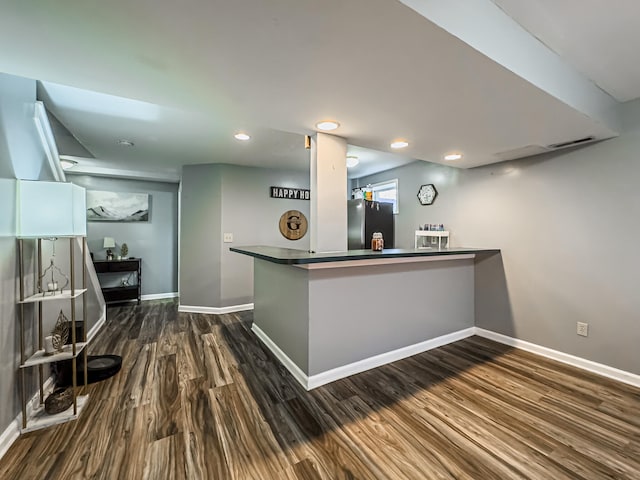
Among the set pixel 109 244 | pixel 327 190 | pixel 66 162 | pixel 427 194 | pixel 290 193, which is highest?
pixel 66 162

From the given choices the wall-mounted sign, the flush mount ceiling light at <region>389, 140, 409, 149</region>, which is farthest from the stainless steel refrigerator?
the flush mount ceiling light at <region>389, 140, 409, 149</region>

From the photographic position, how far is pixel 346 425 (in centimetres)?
168

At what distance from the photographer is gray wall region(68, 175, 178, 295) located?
4719 mm

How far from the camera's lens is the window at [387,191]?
14.7ft

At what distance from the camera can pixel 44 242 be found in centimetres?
225

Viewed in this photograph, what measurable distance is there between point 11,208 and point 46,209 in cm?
15

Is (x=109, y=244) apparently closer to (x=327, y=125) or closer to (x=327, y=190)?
(x=327, y=190)

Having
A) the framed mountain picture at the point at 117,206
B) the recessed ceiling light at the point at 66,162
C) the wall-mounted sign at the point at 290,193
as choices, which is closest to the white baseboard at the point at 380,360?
the wall-mounted sign at the point at 290,193

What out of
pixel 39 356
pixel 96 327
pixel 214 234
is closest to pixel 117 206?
pixel 214 234

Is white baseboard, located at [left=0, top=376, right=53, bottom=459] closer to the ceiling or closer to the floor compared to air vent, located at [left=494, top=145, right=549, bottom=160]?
closer to the floor

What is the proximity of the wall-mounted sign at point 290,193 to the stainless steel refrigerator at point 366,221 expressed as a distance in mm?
981

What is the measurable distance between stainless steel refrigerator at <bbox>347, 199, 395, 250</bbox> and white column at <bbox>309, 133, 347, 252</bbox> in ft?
5.58

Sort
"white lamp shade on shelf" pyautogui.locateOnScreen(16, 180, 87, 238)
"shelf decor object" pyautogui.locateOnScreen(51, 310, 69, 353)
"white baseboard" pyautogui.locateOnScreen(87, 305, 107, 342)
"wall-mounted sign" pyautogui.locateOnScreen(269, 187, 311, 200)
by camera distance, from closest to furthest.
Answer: "white lamp shade on shelf" pyautogui.locateOnScreen(16, 180, 87, 238), "shelf decor object" pyautogui.locateOnScreen(51, 310, 69, 353), "white baseboard" pyautogui.locateOnScreen(87, 305, 107, 342), "wall-mounted sign" pyautogui.locateOnScreen(269, 187, 311, 200)

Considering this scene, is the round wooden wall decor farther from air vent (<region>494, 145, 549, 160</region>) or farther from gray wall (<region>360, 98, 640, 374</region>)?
air vent (<region>494, 145, 549, 160</region>)
